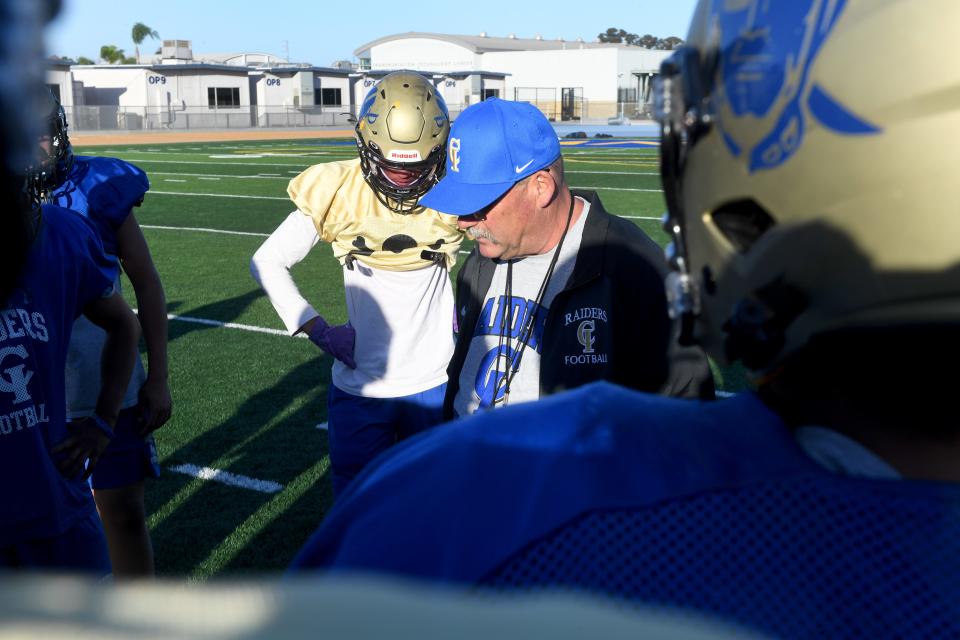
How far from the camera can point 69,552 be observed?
112 inches

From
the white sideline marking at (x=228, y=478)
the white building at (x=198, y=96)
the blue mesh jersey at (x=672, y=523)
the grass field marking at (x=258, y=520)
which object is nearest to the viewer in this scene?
the blue mesh jersey at (x=672, y=523)

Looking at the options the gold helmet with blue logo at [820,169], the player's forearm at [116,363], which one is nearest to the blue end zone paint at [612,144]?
the player's forearm at [116,363]

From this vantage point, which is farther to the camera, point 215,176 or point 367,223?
point 215,176

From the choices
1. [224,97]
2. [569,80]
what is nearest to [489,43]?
[569,80]

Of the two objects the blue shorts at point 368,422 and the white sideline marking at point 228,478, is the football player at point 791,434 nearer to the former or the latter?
the blue shorts at point 368,422

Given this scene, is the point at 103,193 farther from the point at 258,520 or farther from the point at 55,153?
the point at 258,520

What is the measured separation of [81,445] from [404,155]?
180cm

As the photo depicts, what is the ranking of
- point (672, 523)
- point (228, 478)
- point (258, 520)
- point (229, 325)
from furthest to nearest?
point (229, 325) → point (228, 478) → point (258, 520) → point (672, 523)

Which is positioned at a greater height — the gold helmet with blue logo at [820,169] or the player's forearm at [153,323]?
the gold helmet with blue logo at [820,169]

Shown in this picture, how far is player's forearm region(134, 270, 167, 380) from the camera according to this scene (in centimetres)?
388

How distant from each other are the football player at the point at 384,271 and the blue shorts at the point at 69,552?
1.33m

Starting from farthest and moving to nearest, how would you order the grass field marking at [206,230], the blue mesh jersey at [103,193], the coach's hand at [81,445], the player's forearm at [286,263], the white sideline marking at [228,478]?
the grass field marking at [206,230]
the white sideline marking at [228,478]
the player's forearm at [286,263]
the blue mesh jersey at [103,193]
the coach's hand at [81,445]

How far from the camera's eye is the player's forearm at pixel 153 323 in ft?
12.7

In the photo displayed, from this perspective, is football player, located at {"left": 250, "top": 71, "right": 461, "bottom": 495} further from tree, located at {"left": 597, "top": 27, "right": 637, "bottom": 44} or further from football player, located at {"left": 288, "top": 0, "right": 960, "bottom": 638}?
tree, located at {"left": 597, "top": 27, "right": 637, "bottom": 44}
